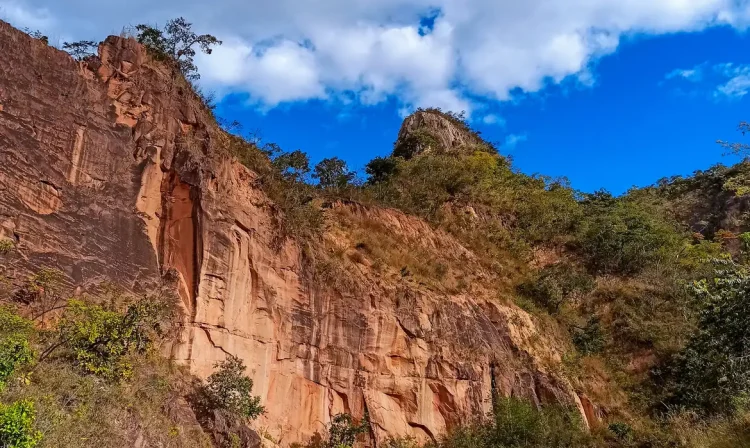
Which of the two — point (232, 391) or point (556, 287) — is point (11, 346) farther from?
point (556, 287)

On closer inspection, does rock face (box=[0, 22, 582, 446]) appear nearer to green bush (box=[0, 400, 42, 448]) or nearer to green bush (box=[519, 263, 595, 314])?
green bush (box=[0, 400, 42, 448])

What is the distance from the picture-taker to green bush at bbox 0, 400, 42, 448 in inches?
286

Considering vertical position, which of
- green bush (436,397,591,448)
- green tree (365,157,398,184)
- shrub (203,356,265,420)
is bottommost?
green bush (436,397,591,448)

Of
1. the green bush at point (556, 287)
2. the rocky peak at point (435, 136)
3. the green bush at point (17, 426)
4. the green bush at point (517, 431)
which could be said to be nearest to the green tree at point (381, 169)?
the rocky peak at point (435, 136)

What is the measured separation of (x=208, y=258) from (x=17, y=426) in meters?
7.74

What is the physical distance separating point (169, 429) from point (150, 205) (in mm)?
6594

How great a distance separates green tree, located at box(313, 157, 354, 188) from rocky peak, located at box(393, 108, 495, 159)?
1110 centimetres

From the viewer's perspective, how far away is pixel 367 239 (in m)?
21.9

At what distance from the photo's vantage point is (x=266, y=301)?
632 inches

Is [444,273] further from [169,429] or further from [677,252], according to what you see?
[677,252]

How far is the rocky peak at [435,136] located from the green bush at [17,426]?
3260 centimetres

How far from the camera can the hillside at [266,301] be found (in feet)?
37.8

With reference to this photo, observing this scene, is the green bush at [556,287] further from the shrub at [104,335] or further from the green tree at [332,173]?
Result: the shrub at [104,335]

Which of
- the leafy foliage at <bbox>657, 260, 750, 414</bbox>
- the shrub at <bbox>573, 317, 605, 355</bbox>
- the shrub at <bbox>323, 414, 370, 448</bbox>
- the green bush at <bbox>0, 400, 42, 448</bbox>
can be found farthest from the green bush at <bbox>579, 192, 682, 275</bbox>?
the green bush at <bbox>0, 400, 42, 448</bbox>
